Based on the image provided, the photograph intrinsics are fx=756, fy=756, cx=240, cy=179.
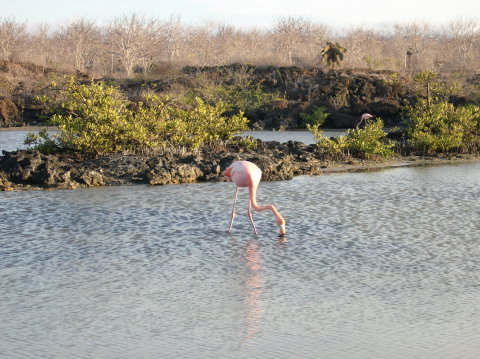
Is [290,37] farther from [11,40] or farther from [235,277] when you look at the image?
[235,277]

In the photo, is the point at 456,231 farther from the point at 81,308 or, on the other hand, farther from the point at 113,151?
the point at 113,151

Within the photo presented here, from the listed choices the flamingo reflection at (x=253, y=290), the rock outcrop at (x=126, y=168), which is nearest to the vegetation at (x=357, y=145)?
the rock outcrop at (x=126, y=168)

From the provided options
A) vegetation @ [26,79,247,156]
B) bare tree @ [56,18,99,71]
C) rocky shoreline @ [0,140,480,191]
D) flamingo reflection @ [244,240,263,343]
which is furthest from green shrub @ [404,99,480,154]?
bare tree @ [56,18,99,71]

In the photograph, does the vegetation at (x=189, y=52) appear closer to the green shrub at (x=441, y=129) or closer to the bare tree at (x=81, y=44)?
the bare tree at (x=81, y=44)

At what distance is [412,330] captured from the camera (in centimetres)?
666

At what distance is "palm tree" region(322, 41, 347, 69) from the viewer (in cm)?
4712

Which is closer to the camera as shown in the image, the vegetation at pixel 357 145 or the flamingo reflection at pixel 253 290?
the flamingo reflection at pixel 253 290

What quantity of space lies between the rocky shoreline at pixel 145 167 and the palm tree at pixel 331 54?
92.9 feet

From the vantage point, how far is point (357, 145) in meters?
20.8

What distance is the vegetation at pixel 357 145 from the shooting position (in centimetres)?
2020

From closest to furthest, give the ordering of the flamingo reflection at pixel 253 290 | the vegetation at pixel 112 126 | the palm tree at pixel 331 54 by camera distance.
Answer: the flamingo reflection at pixel 253 290 < the vegetation at pixel 112 126 < the palm tree at pixel 331 54

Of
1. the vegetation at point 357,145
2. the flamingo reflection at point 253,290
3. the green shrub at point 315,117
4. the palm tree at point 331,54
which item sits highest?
the palm tree at point 331,54

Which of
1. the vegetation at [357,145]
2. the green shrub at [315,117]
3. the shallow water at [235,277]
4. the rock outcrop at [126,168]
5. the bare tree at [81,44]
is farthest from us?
the bare tree at [81,44]

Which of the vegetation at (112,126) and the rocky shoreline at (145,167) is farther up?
the vegetation at (112,126)
